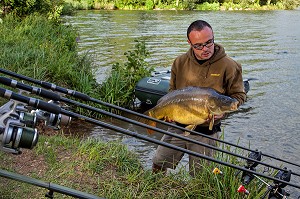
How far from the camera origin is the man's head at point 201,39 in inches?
154

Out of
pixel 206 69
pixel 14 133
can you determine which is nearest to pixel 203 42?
pixel 206 69

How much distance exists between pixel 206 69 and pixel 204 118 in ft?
1.62

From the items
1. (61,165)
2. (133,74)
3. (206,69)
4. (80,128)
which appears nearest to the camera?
(206,69)

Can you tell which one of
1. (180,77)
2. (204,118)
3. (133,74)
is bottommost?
(133,74)

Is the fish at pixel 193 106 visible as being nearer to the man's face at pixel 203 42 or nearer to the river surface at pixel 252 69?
the man's face at pixel 203 42

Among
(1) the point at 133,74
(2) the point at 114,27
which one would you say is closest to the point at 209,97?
(1) the point at 133,74

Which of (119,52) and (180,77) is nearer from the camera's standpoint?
(180,77)

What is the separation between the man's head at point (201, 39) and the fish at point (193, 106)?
355 mm

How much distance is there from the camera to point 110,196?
397 cm

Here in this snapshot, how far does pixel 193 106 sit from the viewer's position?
3982 millimetres

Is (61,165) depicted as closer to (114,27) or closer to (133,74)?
(133,74)

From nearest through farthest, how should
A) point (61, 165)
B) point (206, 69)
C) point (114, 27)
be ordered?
1. point (206, 69)
2. point (61, 165)
3. point (114, 27)

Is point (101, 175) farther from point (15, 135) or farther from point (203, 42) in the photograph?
point (15, 135)

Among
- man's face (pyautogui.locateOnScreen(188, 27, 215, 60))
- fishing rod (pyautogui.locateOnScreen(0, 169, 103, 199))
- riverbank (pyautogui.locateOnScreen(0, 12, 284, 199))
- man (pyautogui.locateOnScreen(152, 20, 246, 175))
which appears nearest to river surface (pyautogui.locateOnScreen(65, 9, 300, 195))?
riverbank (pyautogui.locateOnScreen(0, 12, 284, 199))
